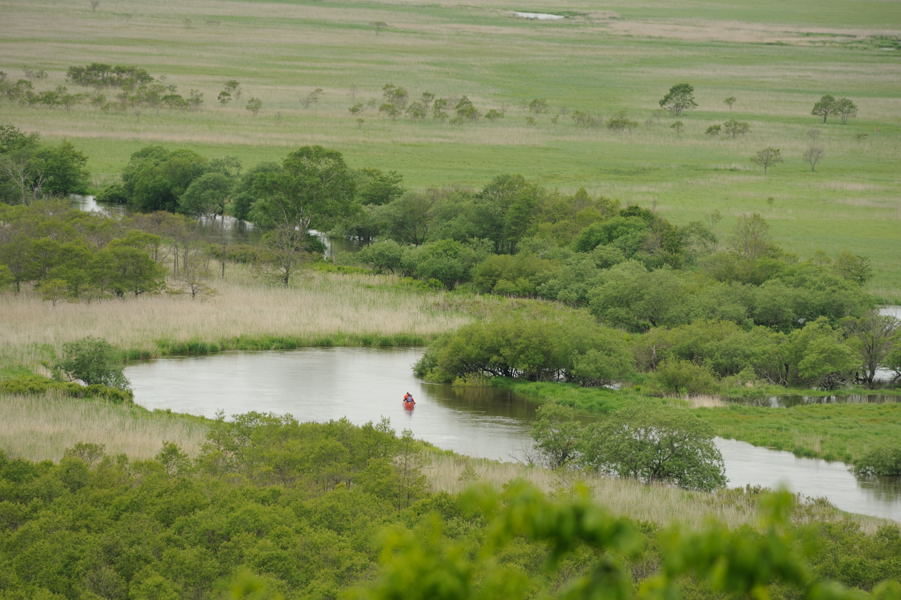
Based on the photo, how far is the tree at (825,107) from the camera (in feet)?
413

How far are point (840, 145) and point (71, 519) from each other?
101278mm

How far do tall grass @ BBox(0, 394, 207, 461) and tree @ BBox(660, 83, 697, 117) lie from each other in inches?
4216

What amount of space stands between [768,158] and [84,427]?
7786cm

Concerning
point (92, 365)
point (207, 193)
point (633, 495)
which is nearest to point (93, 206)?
point (207, 193)

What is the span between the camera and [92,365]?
36500 millimetres

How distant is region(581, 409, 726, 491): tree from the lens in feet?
94.9

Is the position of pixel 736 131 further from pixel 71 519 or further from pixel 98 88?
pixel 71 519

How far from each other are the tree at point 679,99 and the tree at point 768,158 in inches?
1341

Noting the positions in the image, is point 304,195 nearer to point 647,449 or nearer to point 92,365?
point 92,365

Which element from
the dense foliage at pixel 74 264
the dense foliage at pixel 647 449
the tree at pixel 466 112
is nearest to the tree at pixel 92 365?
the dense foliage at pixel 74 264

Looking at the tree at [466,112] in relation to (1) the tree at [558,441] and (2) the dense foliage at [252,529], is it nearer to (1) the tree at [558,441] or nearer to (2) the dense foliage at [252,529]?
(1) the tree at [558,441]

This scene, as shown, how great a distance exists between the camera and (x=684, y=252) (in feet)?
196

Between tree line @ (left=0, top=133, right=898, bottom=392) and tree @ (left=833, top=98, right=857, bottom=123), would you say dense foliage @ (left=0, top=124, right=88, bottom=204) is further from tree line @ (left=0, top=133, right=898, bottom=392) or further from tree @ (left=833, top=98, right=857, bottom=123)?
tree @ (left=833, top=98, right=857, bottom=123)

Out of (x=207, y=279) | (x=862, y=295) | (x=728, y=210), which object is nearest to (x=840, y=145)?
(x=728, y=210)
